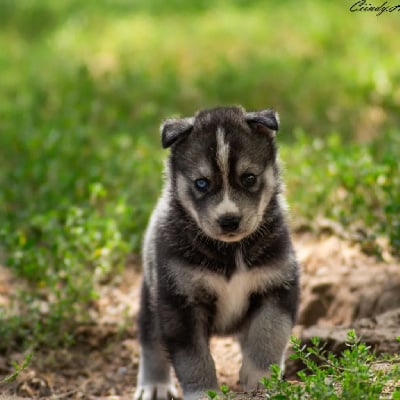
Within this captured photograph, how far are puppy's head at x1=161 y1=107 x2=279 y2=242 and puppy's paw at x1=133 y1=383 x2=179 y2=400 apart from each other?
46.2 inches

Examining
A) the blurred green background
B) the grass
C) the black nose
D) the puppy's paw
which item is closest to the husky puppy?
the black nose

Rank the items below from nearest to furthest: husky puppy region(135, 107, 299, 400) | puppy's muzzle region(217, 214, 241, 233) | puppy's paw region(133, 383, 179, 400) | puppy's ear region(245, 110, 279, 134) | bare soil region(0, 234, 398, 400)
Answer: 1. puppy's muzzle region(217, 214, 241, 233)
2. husky puppy region(135, 107, 299, 400)
3. puppy's ear region(245, 110, 279, 134)
4. puppy's paw region(133, 383, 179, 400)
5. bare soil region(0, 234, 398, 400)

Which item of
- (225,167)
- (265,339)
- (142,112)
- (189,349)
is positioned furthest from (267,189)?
(142,112)

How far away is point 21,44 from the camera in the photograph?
11.9 metres

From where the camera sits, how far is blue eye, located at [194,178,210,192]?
14.9 feet

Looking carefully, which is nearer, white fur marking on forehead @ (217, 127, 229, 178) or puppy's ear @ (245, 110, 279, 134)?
white fur marking on forehead @ (217, 127, 229, 178)

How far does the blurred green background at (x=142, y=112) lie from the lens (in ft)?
20.4

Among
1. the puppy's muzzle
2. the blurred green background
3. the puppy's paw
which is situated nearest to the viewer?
the puppy's muzzle

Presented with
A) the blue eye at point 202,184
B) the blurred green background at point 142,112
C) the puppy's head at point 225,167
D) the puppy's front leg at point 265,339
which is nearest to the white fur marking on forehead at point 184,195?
the puppy's head at point 225,167

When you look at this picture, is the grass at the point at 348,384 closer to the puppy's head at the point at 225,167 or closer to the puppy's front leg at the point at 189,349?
the puppy's front leg at the point at 189,349

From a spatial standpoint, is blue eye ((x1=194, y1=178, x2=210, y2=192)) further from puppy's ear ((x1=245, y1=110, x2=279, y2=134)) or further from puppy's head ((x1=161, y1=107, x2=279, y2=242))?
puppy's ear ((x1=245, y1=110, x2=279, y2=134))

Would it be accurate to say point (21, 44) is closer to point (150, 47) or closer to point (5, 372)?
point (150, 47)

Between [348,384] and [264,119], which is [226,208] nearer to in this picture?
[264,119]

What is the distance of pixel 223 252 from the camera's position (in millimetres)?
Answer: 4609
